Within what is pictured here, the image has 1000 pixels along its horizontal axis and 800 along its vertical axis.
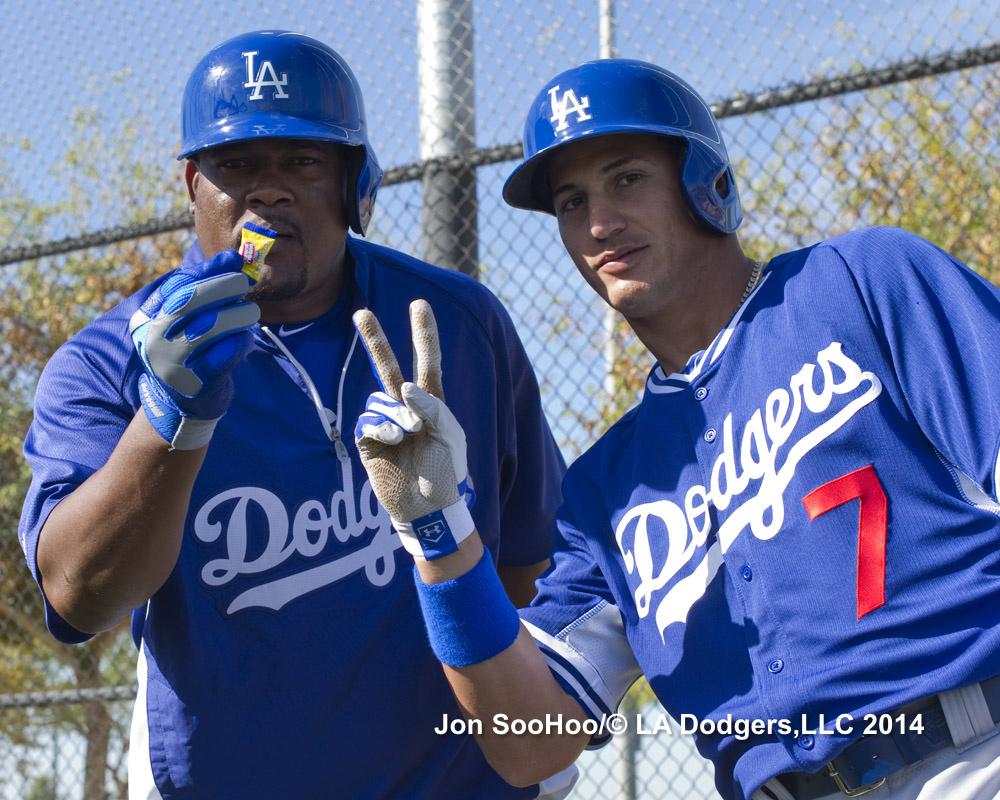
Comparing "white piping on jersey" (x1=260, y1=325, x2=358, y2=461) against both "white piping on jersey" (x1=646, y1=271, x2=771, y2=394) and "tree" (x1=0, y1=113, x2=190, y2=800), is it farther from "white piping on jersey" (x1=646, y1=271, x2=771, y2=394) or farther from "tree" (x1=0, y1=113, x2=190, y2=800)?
"tree" (x1=0, y1=113, x2=190, y2=800)

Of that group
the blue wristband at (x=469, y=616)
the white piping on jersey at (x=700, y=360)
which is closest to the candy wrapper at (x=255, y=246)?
the blue wristband at (x=469, y=616)

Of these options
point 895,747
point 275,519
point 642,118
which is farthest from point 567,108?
point 895,747

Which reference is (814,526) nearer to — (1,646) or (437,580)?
(437,580)

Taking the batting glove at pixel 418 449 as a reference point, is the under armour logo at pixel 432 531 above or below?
below

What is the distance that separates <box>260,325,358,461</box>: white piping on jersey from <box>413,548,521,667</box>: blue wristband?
42 centimetres

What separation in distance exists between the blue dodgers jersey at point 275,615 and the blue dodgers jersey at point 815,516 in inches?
15.0

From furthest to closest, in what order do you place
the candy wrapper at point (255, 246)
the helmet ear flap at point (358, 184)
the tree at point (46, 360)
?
→ the tree at point (46, 360), the helmet ear flap at point (358, 184), the candy wrapper at point (255, 246)

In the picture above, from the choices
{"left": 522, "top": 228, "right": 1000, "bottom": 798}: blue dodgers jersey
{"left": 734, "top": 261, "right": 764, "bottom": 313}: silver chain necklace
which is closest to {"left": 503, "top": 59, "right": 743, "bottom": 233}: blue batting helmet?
{"left": 734, "top": 261, "right": 764, "bottom": 313}: silver chain necklace

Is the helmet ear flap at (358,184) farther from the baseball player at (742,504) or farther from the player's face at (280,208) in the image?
the baseball player at (742,504)

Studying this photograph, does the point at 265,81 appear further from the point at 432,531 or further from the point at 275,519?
the point at 432,531

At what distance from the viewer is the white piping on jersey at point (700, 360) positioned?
1956 millimetres

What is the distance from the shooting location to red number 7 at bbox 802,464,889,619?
1.64 m

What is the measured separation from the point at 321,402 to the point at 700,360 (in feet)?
2.69

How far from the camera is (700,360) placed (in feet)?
6.55
